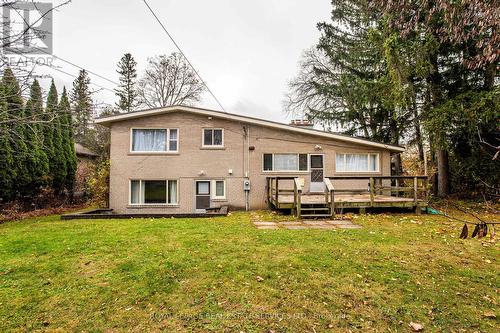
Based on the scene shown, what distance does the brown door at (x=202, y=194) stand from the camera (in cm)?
1258

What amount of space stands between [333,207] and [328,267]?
17.3 ft

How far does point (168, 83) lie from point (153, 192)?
14.8m

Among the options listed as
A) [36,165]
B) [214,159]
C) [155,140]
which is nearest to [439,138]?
[214,159]

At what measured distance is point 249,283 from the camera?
3.93 metres

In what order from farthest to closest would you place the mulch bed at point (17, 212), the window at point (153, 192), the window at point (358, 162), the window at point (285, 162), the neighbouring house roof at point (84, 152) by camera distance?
1. the neighbouring house roof at point (84, 152)
2. the window at point (358, 162)
3. the window at point (285, 162)
4. the window at point (153, 192)
5. the mulch bed at point (17, 212)

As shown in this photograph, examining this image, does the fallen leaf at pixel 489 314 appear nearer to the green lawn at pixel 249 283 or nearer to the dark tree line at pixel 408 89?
the green lawn at pixel 249 283

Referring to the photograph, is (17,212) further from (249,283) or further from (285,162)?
(249,283)

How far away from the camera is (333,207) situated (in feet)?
31.3

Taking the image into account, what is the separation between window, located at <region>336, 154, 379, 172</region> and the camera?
1301 centimetres

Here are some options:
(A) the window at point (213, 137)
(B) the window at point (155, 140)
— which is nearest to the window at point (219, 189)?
(A) the window at point (213, 137)

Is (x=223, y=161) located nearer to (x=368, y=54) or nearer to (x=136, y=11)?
(x=136, y=11)

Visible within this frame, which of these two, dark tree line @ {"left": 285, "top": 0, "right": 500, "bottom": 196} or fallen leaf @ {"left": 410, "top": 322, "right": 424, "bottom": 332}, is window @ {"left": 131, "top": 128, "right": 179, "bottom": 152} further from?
fallen leaf @ {"left": 410, "top": 322, "right": 424, "bottom": 332}

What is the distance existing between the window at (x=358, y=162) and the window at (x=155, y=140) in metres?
7.84

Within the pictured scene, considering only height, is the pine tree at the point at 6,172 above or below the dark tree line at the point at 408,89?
below
